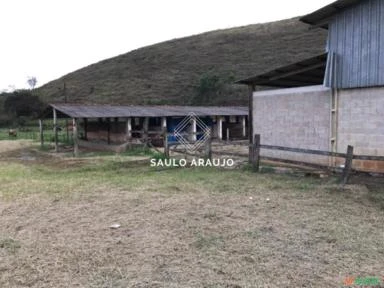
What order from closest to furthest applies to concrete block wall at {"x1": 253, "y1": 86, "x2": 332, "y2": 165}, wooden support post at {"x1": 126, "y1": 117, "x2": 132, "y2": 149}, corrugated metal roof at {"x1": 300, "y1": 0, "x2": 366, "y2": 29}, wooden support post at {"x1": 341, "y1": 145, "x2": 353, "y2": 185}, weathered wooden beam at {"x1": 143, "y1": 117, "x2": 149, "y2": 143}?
wooden support post at {"x1": 341, "y1": 145, "x2": 353, "y2": 185}
corrugated metal roof at {"x1": 300, "y1": 0, "x2": 366, "y2": 29}
concrete block wall at {"x1": 253, "y1": 86, "x2": 332, "y2": 165}
weathered wooden beam at {"x1": 143, "y1": 117, "x2": 149, "y2": 143}
wooden support post at {"x1": 126, "y1": 117, "x2": 132, "y2": 149}

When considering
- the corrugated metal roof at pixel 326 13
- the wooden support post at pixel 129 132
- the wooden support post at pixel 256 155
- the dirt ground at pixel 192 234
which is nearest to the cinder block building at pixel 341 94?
the corrugated metal roof at pixel 326 13

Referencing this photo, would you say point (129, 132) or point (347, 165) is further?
point (129, 132)

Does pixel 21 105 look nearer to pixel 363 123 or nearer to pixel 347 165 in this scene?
pixel 363 123

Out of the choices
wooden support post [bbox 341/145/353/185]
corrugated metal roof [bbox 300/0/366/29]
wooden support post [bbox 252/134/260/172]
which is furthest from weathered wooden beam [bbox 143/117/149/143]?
wooden support post [bbox 341/145/353/185]

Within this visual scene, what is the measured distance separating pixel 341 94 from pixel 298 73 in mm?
1943

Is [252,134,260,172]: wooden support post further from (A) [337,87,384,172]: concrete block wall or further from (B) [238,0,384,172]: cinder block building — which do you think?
(A) [337,87,384,172]: concrete block wall

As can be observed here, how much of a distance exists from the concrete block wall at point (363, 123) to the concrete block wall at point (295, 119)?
47 centimetres

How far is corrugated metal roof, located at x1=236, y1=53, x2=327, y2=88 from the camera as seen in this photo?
10.7 metres

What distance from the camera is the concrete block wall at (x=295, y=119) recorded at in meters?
10.5

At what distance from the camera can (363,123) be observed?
9406mm

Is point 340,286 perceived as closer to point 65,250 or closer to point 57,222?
point 65,250

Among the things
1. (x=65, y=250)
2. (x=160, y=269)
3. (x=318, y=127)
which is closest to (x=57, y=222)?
(x=65, y=250)

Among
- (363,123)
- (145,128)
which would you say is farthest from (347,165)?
(145,128)

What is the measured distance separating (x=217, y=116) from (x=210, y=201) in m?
18.5
